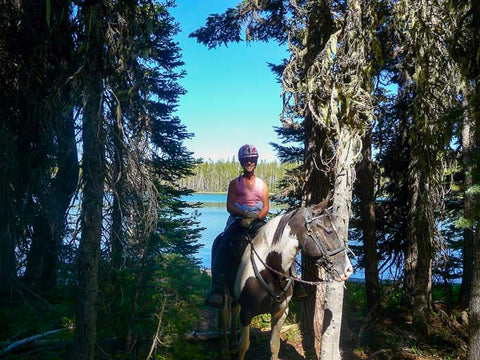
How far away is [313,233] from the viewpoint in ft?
14.0

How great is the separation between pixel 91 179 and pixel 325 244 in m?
3.59

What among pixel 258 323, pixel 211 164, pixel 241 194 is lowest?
pixel 258 323

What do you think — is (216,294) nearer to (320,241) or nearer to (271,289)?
(271,289)

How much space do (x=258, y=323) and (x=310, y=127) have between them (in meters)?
4.83

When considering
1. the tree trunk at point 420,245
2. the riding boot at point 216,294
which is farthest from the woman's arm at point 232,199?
the tree trunk at point 420,245

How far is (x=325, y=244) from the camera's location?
4223 millimetres

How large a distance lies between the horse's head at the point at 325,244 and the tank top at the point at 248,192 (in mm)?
1291

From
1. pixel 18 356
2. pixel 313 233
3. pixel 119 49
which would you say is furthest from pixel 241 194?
pixel 18 356

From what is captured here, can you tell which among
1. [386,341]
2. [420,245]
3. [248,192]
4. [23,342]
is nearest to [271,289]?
[248,192]

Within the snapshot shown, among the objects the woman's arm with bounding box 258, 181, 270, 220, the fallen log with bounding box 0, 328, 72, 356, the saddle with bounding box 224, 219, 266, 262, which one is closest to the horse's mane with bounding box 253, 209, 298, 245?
the saddle with bounding box 224, 219, 266, 262

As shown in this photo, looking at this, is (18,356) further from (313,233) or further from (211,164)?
(211,164)

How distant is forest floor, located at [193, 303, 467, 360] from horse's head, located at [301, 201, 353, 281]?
9.32 feet

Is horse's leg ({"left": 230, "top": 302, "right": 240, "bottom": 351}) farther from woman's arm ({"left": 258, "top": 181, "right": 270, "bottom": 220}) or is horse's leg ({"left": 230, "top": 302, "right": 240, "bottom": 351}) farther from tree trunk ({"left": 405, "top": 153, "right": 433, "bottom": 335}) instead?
tree trunk ({"left": 405, "top": 153, "right": 433, "bottom": 335})

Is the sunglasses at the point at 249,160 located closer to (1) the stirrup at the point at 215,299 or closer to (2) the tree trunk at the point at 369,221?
(1) the stirrup at the point at 215,299
